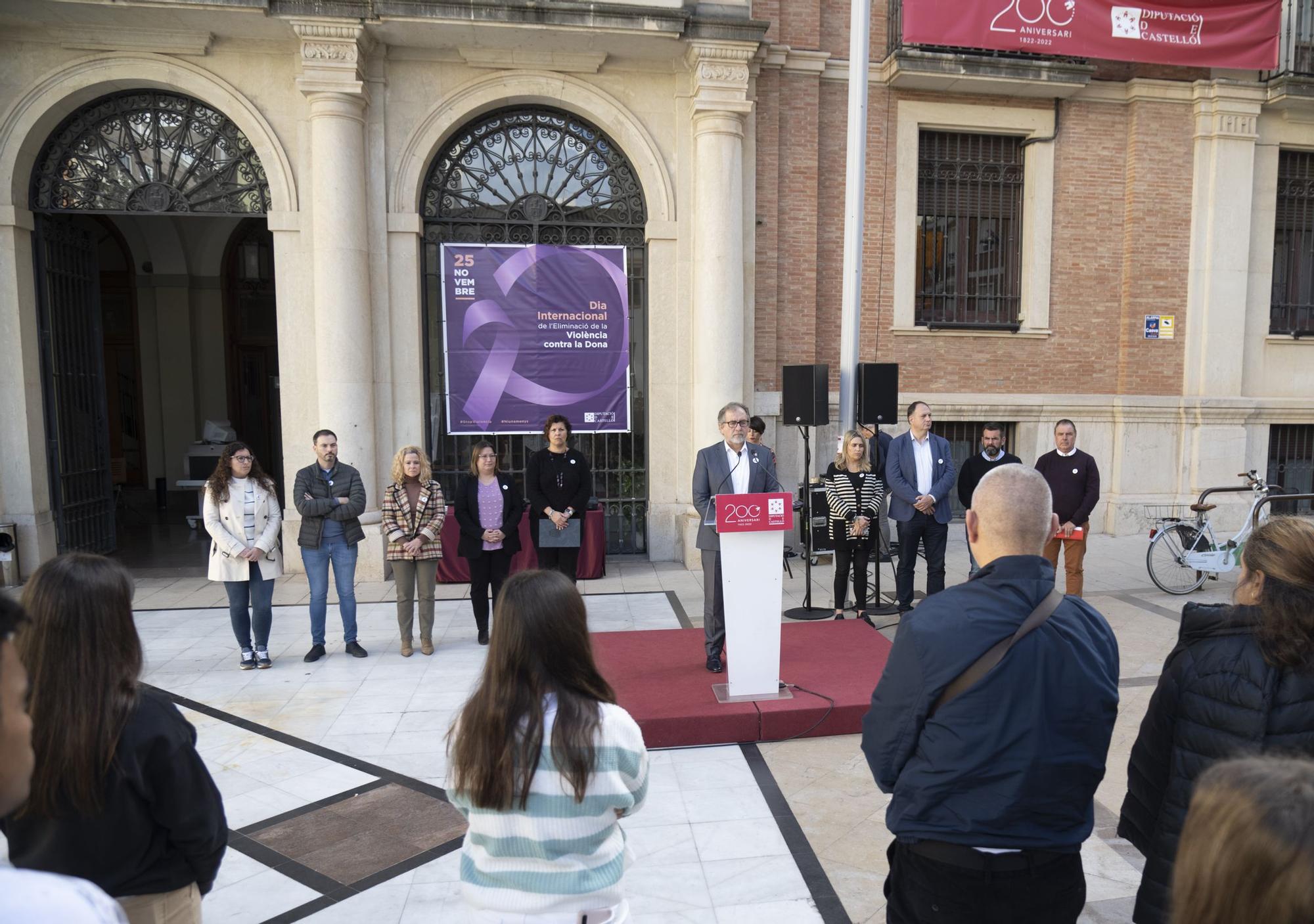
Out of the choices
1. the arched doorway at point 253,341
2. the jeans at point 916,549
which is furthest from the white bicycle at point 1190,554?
the arched doorway at point 253,341

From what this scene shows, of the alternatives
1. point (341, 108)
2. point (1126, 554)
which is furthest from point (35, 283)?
point (1126, 554)

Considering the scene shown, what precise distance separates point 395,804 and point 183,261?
14806 mm

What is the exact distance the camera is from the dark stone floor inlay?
13.7 ft

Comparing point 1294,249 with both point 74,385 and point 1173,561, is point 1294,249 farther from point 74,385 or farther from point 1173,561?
point 74,385

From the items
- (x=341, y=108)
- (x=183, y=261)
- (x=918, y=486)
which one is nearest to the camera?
(x=918, y=486)

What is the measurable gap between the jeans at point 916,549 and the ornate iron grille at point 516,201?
4340mm

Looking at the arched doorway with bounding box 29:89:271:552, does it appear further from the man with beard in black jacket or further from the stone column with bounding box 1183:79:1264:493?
the stone column with bounding box 1183:79:1264:493

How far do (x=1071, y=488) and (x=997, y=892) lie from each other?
715cm

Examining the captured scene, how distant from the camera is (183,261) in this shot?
1611cm

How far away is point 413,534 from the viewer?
7352 mm

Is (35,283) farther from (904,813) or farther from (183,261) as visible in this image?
(904,813)

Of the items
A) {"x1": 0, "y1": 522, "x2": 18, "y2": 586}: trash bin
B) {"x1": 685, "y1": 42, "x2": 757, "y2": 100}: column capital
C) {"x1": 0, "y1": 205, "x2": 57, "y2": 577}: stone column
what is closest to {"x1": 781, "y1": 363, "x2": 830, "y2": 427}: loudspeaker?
{"x1": 685, "y1": 42, "x2": 757, "y2": 100}: column capital

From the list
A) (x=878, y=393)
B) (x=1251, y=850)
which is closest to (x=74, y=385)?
(x=878, y=393)

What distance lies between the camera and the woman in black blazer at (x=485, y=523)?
7559mm
